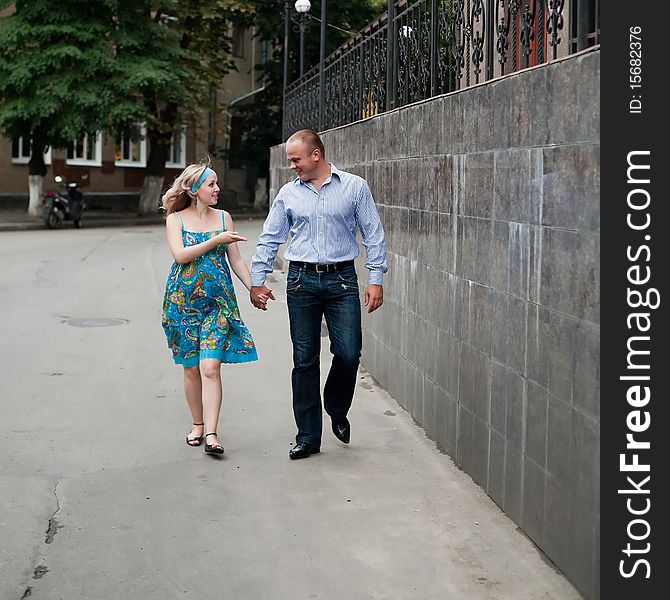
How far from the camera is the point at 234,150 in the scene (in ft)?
150

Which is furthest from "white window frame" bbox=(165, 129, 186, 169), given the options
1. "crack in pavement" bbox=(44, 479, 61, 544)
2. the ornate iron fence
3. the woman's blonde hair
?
"crack in pavement" bbox=(44, 479, 61, 544)

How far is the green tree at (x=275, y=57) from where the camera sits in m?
42.1

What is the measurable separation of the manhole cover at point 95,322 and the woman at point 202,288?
19.5 ft

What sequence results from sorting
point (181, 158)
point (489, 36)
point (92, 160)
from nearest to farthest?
point (489, 36), point (92, 160), point (181, 158)

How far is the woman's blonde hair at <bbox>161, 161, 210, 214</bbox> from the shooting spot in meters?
7.27

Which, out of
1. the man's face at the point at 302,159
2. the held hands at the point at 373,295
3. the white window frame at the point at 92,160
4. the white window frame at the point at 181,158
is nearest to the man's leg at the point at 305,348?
the held hands at the point at 373,295

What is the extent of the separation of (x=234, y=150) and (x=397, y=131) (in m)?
37.6

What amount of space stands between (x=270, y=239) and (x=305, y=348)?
0.67 m

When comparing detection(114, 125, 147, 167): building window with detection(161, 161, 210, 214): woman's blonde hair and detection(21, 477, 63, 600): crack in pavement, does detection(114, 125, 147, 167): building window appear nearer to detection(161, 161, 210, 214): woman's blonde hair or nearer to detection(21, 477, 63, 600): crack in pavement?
detection(161, 161, 210, 214): woman's blonde hair

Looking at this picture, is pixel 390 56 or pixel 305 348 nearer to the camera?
pixel 305 348

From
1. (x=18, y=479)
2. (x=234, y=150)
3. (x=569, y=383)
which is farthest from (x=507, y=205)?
(x=234, y=150)

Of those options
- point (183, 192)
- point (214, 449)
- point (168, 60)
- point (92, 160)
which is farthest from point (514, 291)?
point (92, 160)

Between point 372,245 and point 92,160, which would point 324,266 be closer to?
point 372,245

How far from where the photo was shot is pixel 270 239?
7004 millimetres
